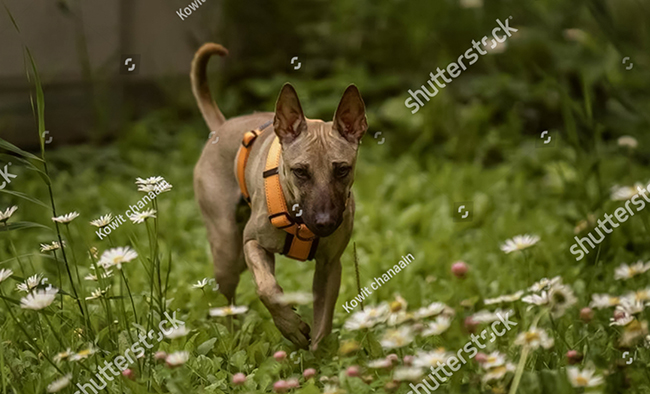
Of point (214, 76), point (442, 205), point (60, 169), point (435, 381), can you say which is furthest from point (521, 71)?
point (435, 381)

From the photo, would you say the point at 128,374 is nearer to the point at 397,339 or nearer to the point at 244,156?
the point at 397,339

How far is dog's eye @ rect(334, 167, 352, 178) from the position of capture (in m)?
2.73

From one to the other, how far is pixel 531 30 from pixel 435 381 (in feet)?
17.8

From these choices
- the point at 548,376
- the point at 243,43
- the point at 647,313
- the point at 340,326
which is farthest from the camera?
the point at 243,43

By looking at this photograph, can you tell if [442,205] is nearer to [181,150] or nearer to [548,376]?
[181,150]

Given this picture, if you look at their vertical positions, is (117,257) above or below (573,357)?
above

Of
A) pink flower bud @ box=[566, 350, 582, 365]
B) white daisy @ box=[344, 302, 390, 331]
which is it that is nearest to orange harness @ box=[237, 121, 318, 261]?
white daisy @ box=[344, 302, 390, 331]

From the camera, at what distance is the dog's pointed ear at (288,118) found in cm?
283

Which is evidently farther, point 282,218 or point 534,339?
point 282,218

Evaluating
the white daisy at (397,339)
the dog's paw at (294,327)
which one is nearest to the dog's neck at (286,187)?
the dog's paw at (294,327)

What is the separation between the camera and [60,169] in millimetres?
6426

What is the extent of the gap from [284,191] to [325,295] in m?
0.57

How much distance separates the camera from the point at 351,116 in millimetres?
2852

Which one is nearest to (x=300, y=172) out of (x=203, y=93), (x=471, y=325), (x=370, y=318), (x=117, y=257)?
(x=370, y=318)
